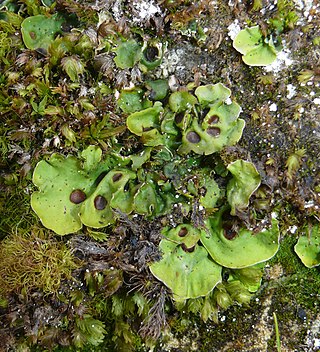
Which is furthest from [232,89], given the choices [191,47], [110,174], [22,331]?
[22,331]

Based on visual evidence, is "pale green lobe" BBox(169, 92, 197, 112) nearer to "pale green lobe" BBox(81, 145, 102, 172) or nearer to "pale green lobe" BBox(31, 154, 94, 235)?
"pale green lobe" BBox(81, 145, 102, 172)

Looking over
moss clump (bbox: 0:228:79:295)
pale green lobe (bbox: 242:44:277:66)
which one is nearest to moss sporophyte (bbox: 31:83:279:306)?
moss clump (bbox: 0:228:79:295)

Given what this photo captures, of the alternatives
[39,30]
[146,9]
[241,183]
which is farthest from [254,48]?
[39,30]

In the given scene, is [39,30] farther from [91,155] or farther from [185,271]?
[185,271]

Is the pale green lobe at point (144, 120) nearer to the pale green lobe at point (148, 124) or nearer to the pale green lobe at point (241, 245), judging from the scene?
the pale green lobe at point (148, 124)

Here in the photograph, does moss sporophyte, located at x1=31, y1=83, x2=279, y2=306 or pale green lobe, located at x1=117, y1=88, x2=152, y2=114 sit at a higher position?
pale green lobe, located at x1=117, y1=88, x2=152, y2=114
